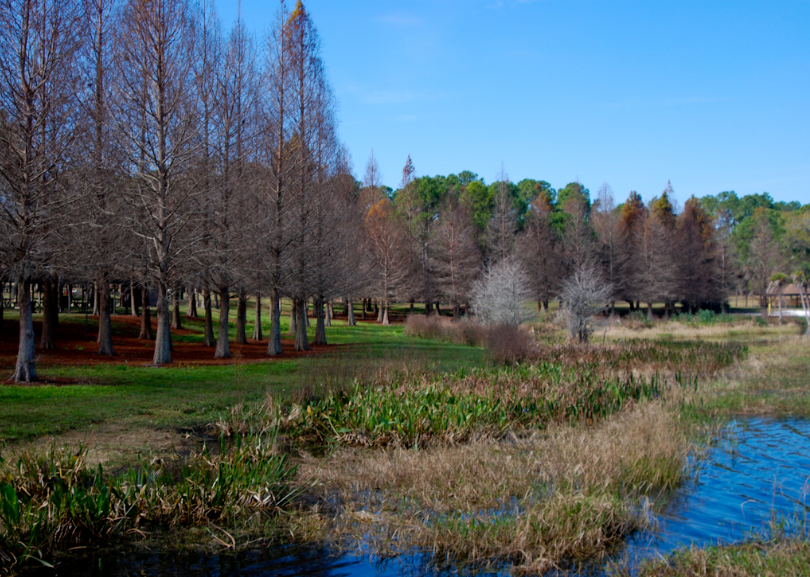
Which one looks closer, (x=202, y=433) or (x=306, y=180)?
(x=202, y=433)

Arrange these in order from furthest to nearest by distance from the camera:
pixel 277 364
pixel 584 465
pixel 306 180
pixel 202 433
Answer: pixel 306 180 < pixel 277 364 < pixel 202 433 < pixel 584 465

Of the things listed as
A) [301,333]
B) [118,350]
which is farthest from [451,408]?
[118,350]

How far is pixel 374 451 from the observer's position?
951cm

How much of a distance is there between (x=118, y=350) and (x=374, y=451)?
14.3 meters

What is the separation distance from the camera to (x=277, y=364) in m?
18.0

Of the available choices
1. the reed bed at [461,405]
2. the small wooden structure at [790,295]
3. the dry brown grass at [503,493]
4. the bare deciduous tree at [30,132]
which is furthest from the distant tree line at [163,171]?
the small wooden structure at [790,295]

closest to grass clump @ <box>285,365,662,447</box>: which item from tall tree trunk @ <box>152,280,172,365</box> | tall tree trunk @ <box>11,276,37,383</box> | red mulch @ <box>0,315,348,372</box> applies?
red mulch @ <box>0,315,348,372</box>

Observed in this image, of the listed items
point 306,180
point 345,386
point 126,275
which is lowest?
point 345,386

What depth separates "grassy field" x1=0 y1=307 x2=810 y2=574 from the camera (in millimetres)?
6129

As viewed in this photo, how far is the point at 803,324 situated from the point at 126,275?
39396 millimetres

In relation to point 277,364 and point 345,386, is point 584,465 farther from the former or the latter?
point 277,364

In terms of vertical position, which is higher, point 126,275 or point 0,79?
point 0,79

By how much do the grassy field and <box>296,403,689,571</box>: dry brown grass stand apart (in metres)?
0.03

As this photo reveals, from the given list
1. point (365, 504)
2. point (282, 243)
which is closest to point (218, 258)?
point (282, 243)
